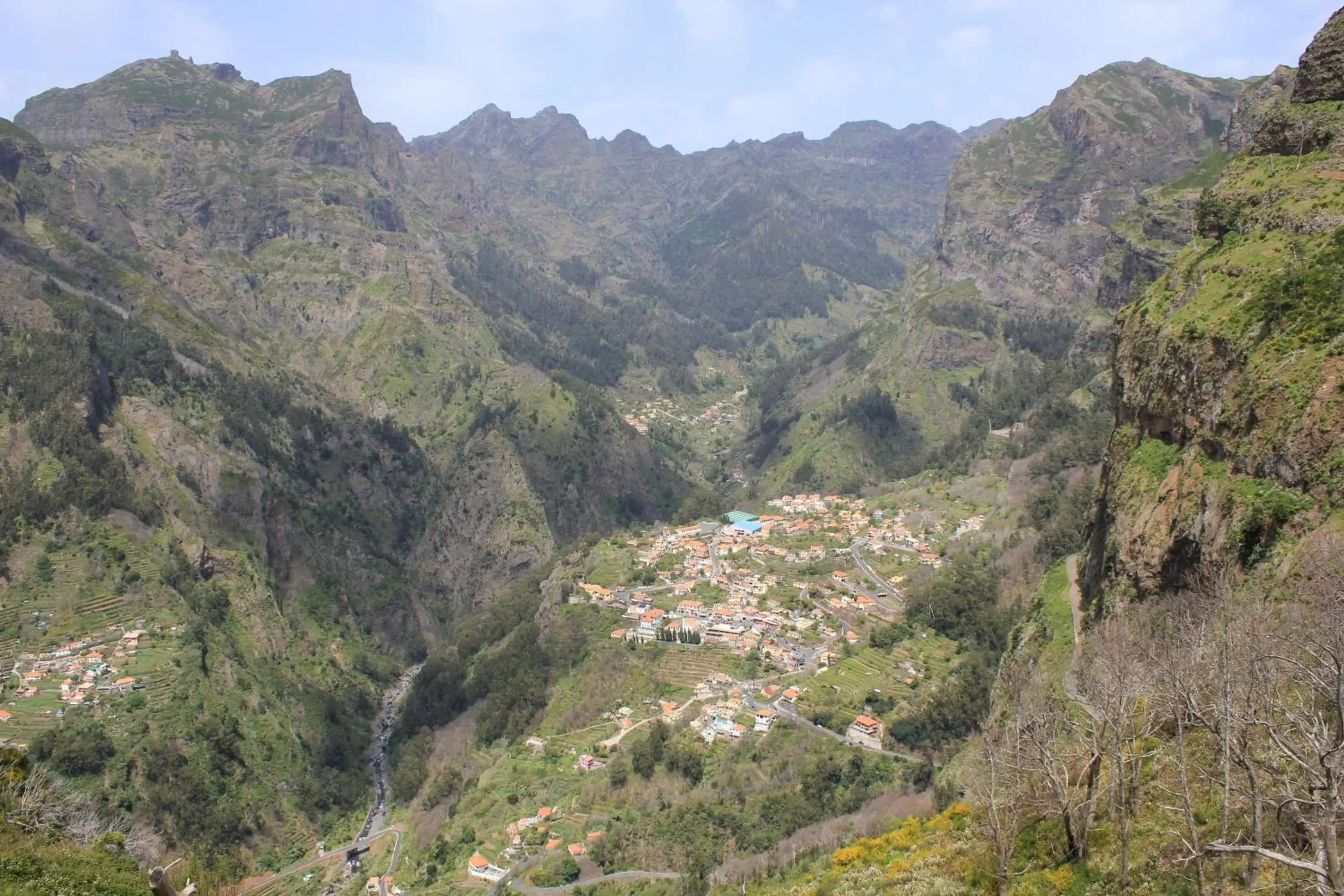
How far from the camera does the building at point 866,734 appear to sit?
63562mm

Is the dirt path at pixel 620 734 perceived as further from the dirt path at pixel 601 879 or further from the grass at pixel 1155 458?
the grass at pixel 1155 458

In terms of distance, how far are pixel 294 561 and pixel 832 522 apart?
69.4m

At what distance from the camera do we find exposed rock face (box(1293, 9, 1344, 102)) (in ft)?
160

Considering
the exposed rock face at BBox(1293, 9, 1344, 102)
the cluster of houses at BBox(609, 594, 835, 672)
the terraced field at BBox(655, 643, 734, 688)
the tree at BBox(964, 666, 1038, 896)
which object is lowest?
the terraced field at BBox(655, 643, 734, 688)

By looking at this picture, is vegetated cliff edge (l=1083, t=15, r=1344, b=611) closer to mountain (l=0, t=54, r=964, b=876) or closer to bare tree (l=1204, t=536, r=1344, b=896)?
bare tree (l=1204, t=536, r=1344, b=896)

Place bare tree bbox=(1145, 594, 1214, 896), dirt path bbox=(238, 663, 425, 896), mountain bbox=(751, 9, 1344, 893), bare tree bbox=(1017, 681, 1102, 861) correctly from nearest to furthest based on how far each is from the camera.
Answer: bare tree bbox=(1145, 594, 1214, 896) < mountain bbox=(751, 9, 1344, 893) < bare tree bbox=(1017, 681, 1102, 861) < dirt path bbox=(238, 663, 425, 896)

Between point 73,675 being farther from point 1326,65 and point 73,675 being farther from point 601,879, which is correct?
point 1326,65

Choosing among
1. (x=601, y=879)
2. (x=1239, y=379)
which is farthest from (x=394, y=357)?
(x=1239, y=379)

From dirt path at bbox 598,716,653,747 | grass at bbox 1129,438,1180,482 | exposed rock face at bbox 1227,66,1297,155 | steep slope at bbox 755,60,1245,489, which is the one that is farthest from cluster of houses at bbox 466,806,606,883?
exposed rock face at bbox 1227,66,1297,155

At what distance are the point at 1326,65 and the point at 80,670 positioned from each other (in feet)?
325

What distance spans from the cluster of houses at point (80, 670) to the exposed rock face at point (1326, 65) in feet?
313

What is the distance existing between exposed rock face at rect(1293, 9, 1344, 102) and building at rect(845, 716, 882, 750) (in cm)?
4692

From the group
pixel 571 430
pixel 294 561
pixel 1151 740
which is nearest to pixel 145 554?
pixel 294 561

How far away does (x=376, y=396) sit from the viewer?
173 meters
